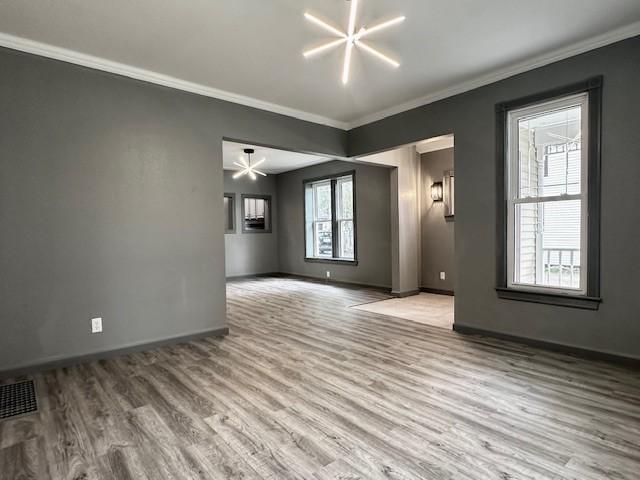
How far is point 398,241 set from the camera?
6.40 meters

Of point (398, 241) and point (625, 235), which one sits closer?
point (625, 235)

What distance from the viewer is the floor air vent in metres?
2.40

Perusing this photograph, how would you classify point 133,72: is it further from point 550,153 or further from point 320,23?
point 550,153

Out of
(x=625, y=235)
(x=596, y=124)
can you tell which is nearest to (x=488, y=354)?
(x=625, y=235)

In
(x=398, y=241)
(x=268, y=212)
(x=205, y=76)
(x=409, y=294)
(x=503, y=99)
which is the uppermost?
(x=205, y=76)

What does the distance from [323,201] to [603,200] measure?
6.06 meters

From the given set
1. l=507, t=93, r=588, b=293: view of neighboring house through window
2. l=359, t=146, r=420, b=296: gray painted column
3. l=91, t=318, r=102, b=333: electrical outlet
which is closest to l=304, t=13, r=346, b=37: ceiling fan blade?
l=507, t=93, r=588, b=293: view of neighboring house through window

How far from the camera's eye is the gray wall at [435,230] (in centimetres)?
642

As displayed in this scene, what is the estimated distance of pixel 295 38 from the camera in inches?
120

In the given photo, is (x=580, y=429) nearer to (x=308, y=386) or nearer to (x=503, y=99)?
(x=308, y=386)

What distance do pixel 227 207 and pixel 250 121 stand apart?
479 centimetres

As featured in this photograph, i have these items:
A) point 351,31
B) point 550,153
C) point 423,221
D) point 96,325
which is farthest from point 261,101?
point 423,221

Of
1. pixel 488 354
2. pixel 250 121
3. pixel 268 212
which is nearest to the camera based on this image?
pixel 488 354

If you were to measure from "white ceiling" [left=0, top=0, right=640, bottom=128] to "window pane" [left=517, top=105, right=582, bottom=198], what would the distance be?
55cm
